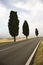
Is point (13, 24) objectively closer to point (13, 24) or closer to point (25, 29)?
point (13, 24)

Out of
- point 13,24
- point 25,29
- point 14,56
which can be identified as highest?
point 13,24

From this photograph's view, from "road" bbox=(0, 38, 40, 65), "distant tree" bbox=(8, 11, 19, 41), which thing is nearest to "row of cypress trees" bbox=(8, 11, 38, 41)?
"distant tree" bbox=(8, 11, 19, 41)

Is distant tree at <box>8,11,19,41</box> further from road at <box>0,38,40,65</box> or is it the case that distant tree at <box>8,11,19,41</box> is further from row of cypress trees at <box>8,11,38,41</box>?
road at <box>0,38,40,65</box>

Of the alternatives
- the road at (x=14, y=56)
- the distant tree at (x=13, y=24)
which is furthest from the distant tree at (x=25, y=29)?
the road at (x=14, y=56)

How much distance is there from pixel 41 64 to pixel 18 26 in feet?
180

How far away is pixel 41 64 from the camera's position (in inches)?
378

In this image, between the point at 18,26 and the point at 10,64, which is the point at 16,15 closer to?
the point at 18,26

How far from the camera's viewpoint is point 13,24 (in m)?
62.0

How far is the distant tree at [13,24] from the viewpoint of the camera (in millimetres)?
60031

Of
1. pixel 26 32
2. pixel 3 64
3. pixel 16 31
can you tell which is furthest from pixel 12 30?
pixel 3 64

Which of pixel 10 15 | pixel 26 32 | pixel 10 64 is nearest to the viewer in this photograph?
pixel 10 64

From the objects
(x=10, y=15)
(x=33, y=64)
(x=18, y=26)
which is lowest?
(x=33, y=64)

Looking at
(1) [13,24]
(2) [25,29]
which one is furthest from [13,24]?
(2) [25,29]

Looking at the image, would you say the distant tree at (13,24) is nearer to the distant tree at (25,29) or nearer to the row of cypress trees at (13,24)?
the row of cypress trees at (13,24)
